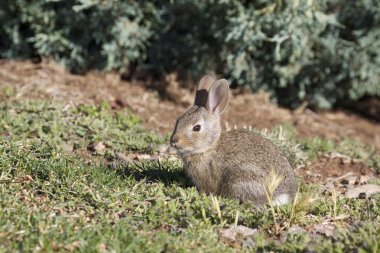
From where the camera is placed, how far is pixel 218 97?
566cm

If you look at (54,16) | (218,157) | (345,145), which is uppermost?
(54,16)

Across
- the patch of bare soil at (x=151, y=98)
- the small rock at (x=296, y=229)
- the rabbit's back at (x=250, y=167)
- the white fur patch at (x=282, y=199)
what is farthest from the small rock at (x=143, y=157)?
the small rock at (x=296, y=229)

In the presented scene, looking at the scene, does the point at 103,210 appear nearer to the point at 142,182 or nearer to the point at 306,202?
the point at 142,182

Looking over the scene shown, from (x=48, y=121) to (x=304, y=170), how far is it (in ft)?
9.90

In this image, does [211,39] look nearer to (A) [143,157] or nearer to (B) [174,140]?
(A) [143,157]

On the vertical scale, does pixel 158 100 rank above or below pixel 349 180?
above

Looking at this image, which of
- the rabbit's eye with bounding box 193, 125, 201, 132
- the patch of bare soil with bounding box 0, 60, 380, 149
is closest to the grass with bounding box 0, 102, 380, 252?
the rabbit's eye with bounding box 193, 125, 201, 132

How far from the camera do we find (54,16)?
9867 mm

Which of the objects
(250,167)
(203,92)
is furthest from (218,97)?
(250,167)

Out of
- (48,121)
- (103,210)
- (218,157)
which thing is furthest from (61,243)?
(48,121)

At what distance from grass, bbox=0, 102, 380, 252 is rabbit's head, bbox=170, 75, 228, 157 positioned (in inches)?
15.0

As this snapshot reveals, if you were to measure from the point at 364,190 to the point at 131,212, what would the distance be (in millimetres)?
2643

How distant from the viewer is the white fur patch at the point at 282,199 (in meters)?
5.43

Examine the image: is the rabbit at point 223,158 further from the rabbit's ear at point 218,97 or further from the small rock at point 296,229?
the small rock at point 296,229
